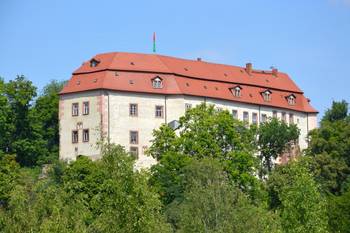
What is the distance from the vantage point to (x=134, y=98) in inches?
4038

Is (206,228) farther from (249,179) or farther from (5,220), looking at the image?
(249,179)

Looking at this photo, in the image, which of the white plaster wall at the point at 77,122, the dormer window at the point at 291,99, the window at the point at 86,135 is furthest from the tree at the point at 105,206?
the dormer window at the point at 291,99

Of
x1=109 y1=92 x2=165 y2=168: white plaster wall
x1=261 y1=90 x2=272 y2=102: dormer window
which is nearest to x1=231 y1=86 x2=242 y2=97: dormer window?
x1=261 y1=90 x2=272 y2=102: dormer window

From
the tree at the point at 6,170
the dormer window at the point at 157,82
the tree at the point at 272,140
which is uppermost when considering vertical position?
the dormer window at the point at 157,82

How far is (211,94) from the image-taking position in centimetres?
10825

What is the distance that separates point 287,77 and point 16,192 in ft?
246

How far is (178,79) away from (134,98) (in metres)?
5.47

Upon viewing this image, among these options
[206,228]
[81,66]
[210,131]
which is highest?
[81,66]

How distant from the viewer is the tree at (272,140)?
104m

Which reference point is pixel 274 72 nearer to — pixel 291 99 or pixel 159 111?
pixel 291 99

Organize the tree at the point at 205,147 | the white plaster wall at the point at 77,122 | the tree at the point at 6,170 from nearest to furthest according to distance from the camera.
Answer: the tree at the point at 6,170
the tree at the point at 205,147
the white plaster wall at the point at 77,122

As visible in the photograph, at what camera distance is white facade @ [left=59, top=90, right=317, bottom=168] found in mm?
101062

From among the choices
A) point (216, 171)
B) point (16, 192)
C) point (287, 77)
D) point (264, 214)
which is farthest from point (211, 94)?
point (16, 192)

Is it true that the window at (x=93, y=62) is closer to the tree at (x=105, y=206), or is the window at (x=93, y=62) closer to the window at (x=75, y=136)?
the window at (x=75, y=136)
